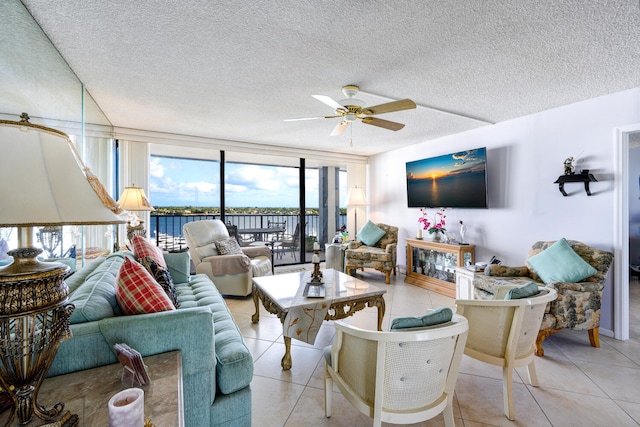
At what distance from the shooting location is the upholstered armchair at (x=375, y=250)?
4613 mm

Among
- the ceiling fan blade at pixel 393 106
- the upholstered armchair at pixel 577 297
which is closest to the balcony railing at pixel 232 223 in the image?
the ceiling fan blade at pixel 393 106

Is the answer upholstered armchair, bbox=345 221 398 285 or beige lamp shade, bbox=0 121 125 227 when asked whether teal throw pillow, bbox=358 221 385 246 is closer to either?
upholstered armchair, bbox=345 221 398 285

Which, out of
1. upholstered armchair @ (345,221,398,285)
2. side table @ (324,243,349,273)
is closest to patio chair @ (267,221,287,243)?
side table @ (324,243,349,273)

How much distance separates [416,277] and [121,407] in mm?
4378

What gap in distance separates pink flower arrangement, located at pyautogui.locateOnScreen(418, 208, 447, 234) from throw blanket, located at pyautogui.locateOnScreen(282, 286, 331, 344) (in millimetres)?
2693

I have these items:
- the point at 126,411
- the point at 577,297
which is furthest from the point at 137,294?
the point at 577,297

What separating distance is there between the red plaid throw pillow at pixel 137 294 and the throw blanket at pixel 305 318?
36.9 inches

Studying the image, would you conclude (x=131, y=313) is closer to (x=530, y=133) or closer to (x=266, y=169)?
(x=530, y=133)

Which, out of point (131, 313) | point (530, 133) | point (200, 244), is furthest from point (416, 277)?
point (131, 313)

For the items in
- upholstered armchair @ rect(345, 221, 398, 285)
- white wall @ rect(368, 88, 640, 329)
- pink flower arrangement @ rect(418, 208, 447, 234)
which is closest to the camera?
white wall @ rect(368, 88, 640, 329)

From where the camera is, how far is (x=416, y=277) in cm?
458

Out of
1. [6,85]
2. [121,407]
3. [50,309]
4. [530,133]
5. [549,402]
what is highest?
[530,133]

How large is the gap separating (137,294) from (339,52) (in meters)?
1.92

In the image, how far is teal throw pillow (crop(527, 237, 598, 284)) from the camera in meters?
2.54
